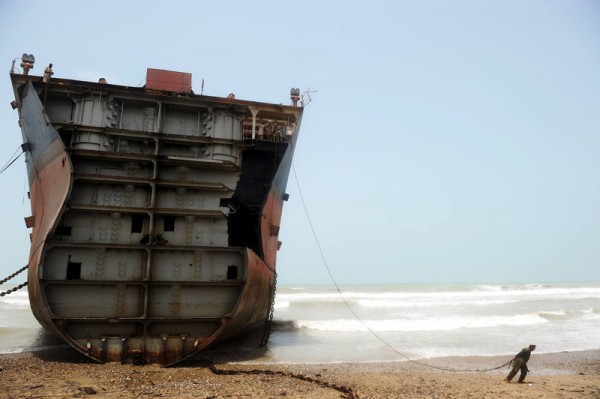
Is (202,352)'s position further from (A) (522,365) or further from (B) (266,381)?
(A) (522,365)

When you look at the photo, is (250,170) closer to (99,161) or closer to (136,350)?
(99,161)

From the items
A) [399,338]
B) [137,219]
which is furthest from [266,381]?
[399,338]

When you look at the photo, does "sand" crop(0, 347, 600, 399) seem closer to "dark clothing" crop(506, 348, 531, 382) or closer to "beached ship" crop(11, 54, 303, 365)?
"dark clothing" crop(506, 348, 531, 382)

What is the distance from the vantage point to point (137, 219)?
10.7 metres

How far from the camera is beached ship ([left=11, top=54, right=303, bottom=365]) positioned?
9.55m

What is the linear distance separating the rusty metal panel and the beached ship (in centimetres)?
22

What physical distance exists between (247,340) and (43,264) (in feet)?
28.3

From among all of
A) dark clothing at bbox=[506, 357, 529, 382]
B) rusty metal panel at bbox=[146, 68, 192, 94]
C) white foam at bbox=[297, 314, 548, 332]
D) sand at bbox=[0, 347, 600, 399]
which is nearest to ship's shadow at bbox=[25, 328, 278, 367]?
sand at bbox=[0, 347, 600, 399]

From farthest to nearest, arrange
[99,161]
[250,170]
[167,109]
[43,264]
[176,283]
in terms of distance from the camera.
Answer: [250,170], [167,109], [99,161], [176,283], [43,264]

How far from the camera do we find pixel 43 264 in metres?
9.34

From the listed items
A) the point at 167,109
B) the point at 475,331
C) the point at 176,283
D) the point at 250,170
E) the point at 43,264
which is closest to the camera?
the point at 43,264

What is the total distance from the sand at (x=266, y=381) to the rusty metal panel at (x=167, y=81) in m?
8.49

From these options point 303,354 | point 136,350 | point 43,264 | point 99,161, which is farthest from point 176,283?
point 303,354

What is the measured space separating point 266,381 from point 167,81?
9.90 meters
